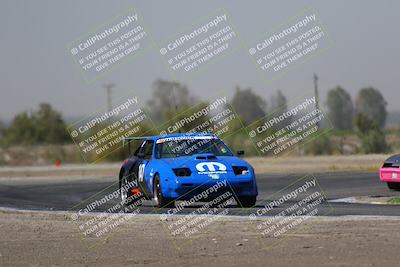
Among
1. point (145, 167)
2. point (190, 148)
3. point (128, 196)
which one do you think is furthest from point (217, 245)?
point (128, 196)

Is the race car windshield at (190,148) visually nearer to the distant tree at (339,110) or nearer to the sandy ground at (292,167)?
the sandy ground at (292,167)

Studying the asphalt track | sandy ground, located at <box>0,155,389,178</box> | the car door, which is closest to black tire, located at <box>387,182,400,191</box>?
the asphalt track

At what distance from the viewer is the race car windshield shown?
19.1 metres

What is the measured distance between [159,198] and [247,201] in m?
1.67

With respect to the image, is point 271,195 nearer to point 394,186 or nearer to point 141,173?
point 394,186

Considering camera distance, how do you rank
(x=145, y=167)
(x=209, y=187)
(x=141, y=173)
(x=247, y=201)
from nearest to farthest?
(x=209, y=187), (x=247, y=201), (x=145, y=167), (x=141, y=173)

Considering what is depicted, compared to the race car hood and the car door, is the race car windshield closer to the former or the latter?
the car door

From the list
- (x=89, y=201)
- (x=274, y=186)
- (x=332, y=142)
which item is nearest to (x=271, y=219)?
(x=89, y=201)

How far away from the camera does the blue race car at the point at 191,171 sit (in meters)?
18.1

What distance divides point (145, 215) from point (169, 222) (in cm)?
153

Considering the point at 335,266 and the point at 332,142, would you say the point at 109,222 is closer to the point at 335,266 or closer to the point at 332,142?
the point at 335,266

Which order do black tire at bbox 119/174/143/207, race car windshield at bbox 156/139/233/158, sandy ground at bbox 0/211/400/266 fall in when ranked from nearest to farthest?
1. sandy ground at bbox 0/211/400/266
2. race car windshield at bbox 156/139/233/158
3. black tire at bbox 119/174/143/207

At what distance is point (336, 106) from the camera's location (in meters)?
146

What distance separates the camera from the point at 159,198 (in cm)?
1869
